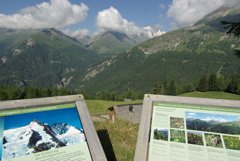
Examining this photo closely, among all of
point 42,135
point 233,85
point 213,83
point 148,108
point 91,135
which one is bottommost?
point 42,135

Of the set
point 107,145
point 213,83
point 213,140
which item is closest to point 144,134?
point 213,140

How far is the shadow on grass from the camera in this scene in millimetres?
7241

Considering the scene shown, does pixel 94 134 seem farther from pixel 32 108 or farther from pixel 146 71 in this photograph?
pixel 146 71

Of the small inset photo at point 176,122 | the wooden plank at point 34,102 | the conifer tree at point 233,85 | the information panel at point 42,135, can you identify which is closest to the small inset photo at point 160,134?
the small inset photo at point 176,122

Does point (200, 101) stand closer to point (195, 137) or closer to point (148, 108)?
point (195, 137)

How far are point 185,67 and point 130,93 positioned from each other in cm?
11105

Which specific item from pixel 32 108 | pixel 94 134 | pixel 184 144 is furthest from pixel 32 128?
pixel 184 144

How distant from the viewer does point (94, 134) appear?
4.39 m

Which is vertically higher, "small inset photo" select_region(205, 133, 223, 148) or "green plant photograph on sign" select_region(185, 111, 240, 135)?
"green plant photograph on sign" select_region(185, 111, 240, 135)

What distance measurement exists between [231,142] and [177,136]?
1.42m

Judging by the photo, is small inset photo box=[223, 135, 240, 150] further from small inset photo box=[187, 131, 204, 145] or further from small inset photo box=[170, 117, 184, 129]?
small inset photo box=[170, 117, 184, 129]

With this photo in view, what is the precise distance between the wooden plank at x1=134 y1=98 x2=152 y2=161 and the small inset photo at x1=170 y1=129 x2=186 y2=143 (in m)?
0.70

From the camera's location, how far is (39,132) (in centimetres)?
410

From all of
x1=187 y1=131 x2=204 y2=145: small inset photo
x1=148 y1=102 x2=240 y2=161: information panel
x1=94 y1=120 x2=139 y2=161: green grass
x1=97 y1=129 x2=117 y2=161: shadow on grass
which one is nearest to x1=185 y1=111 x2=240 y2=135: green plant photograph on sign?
x1=148 y1=102 x2=240 y2=161: information panel
